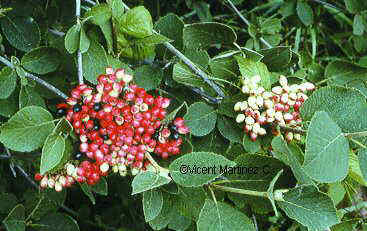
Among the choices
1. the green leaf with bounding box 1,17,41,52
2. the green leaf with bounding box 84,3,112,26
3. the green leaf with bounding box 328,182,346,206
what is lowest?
the green leaf with bounding box 328,182,346,206

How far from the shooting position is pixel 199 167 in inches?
45.1

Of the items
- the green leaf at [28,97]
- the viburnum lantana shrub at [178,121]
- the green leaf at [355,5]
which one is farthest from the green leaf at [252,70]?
the green leaf at [355,5]

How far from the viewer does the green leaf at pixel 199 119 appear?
1.36 metres

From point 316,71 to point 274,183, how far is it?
2.99 feet

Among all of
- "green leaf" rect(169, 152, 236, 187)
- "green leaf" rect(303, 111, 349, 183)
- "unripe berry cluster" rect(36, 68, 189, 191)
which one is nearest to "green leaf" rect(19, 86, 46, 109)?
"unripe berry cluster" rect(36, 68, 189, 191)

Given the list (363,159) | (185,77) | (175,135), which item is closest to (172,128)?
(175,135)

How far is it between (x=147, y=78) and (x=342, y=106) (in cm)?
55

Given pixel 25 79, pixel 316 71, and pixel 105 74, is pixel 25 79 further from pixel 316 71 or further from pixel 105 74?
pixel 316 71

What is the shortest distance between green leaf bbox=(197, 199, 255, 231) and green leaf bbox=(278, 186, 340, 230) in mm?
103

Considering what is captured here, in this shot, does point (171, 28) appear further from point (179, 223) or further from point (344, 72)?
point (344, 72)

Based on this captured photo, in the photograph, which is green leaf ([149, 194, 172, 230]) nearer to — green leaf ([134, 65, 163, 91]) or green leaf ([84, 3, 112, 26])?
green leaf ([134, 65, 163, 91])

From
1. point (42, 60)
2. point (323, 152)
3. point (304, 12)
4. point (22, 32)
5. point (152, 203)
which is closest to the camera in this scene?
point (323, 152)

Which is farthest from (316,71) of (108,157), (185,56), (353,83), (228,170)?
(108,157)

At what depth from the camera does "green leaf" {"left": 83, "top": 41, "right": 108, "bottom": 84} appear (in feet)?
4.37
